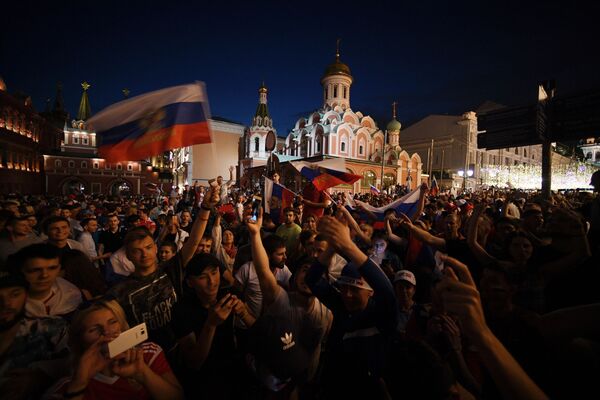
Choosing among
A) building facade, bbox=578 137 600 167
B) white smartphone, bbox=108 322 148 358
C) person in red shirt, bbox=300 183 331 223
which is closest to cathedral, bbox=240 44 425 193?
person in red shirt, bbox=300 183 331 223

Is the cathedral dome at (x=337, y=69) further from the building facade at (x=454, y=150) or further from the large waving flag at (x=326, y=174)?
the large waving flag at (x=326, y=174)

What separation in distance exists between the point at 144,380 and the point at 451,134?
65670mm

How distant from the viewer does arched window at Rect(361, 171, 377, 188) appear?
39.2 m

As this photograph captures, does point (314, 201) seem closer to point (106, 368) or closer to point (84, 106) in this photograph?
point (106, 368)

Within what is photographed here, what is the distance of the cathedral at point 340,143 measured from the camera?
41.2 metres

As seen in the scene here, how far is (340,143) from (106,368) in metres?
43.3

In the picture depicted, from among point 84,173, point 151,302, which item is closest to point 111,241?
point 151,302

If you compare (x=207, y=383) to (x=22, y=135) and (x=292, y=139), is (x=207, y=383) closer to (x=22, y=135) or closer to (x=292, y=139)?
(x=292, y=139)

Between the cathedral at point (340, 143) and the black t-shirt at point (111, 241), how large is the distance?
1257 inches

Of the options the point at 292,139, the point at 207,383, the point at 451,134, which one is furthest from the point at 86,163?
the point at 451,134

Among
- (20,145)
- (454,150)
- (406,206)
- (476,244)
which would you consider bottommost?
(476,244)

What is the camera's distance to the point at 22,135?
38938 millimetres

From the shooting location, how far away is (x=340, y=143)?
4328 cm

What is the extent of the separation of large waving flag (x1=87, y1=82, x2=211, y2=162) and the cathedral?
1326 inches
